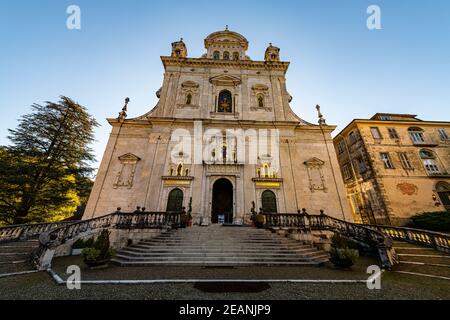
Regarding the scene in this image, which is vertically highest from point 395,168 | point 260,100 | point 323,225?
point 260,100

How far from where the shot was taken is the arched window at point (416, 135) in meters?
21.3

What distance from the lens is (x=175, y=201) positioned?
597 inches

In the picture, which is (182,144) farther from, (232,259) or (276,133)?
(232,259)

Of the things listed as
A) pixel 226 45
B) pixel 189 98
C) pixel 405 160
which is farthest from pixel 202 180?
pixel 405 160

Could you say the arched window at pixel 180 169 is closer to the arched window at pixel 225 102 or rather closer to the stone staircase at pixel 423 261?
the arched window at pixel 225 102

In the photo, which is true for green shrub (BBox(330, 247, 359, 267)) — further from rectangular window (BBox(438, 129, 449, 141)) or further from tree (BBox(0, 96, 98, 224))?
rectangular window (BBox(438, 129, 449, 141))

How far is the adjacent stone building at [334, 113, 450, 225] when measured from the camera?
17.8m

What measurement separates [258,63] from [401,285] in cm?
2450

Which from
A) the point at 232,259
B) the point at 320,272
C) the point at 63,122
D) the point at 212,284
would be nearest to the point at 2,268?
the point at 212,284

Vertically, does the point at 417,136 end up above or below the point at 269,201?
above

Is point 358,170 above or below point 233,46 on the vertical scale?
below

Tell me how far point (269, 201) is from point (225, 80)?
15.8 m

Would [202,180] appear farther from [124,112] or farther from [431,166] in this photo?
[431,166]
